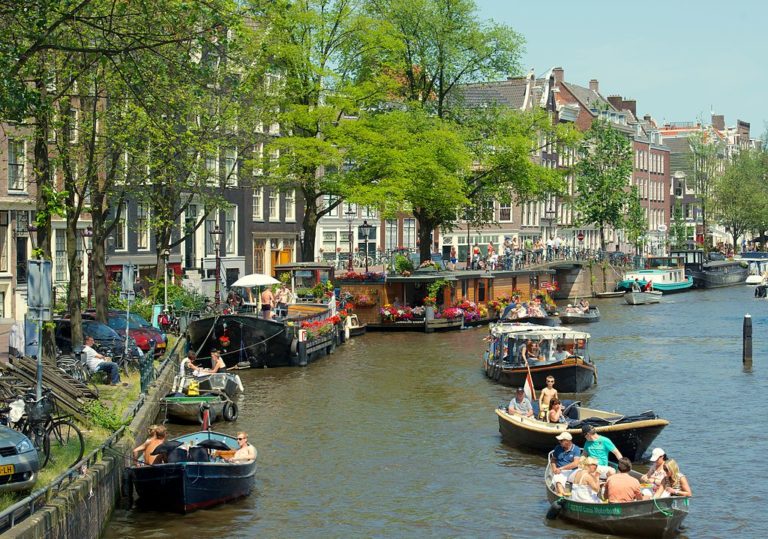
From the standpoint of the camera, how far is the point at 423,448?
30828mm

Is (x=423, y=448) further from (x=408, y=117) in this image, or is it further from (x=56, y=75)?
(x=408, y=117)

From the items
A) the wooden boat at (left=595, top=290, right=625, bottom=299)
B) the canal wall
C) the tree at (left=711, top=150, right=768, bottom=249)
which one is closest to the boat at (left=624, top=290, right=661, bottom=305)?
the wooden boat at (left=595, top=290, right=625, bottom=299)

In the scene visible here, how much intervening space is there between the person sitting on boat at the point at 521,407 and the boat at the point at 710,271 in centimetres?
7478

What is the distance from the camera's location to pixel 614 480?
903 inches

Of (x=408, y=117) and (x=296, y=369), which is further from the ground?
(x=408, y=117)

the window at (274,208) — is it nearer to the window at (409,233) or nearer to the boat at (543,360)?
the window at (409,233)

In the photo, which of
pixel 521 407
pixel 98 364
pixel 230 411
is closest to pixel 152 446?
pixel 98 364

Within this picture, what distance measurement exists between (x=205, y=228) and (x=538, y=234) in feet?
158

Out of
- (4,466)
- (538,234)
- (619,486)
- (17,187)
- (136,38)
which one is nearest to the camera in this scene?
(4,466)

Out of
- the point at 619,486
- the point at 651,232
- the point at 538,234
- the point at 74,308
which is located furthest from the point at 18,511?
the point at 651,232

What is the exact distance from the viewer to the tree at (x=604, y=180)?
341 ft

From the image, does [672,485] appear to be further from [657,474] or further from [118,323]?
[118,323]

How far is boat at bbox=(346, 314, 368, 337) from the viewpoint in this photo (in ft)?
190

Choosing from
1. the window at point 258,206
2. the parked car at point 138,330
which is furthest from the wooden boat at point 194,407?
the window at point 258,206
